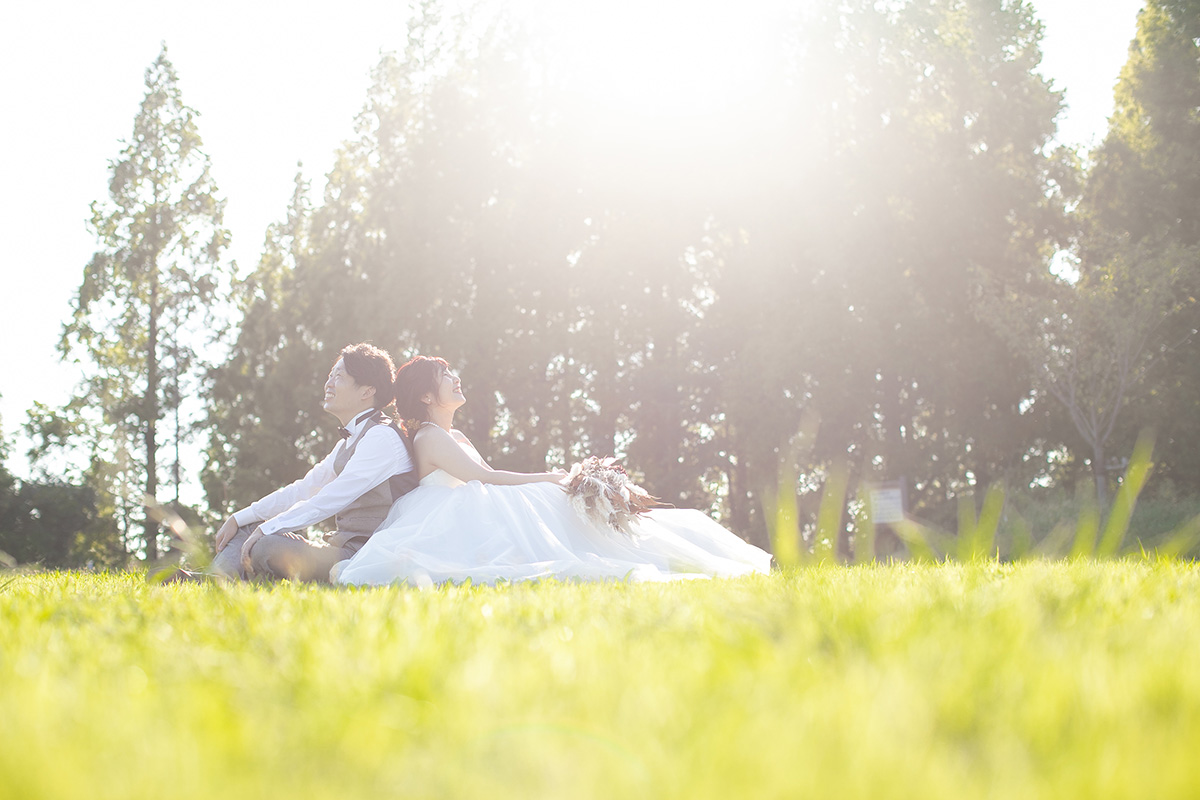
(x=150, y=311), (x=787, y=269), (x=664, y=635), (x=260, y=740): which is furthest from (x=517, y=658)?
(x=150, y=311)

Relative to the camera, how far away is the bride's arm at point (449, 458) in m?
7.32

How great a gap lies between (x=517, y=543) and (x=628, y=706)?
5201 mm

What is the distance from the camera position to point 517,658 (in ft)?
6.19

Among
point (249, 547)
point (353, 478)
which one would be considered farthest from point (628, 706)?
point (353, 478)

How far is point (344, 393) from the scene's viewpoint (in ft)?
25.3

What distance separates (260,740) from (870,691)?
0.92 meters

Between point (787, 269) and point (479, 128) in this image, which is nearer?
point (787, 269)

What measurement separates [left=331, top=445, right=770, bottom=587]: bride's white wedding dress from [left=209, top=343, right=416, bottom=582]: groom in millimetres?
263

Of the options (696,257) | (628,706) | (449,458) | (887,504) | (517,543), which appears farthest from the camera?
(696,257)

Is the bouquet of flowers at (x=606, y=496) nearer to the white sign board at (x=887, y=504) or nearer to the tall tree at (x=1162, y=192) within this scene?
the white sign board at (x=887, y=504)

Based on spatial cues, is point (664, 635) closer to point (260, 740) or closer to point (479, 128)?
point (260, 740)

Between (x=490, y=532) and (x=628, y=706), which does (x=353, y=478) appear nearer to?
(x=490, y=532)

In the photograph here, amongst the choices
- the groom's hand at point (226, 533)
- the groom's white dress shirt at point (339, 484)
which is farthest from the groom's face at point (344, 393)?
the groom's hand at point (226, 533)

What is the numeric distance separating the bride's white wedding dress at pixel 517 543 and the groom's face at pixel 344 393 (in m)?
0.95
